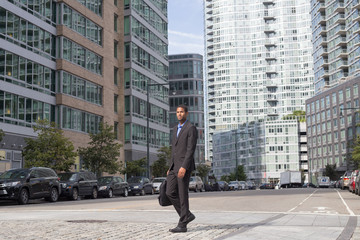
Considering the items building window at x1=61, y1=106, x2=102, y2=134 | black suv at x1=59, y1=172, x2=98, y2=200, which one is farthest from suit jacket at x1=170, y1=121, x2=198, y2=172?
building window at x1=61, y1=106, x2=102, y2=134

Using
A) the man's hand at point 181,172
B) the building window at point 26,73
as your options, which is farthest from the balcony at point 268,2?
the man's hand at point 181,172

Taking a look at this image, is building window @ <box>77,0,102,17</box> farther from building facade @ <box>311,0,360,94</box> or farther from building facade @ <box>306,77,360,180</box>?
building facade @ <box>311,0,360,94</box>

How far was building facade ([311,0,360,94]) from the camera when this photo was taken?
102 m

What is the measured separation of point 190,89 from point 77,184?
72.1m

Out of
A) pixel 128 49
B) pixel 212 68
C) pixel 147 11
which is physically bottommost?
pixel 128 49

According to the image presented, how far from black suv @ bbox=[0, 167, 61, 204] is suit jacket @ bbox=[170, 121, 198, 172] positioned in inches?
638

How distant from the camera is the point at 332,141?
112 meters

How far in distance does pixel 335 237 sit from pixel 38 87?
33310 millimetres

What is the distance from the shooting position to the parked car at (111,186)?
33.6 m

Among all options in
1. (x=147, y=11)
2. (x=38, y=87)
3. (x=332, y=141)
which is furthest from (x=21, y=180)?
(x=332, y=141)

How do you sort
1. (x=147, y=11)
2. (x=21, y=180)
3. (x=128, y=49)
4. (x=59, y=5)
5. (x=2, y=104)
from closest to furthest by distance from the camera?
(x=21, y=180) → (x=2, y=104) → (x=59, y=5) → (x=128, y=49) → (x=147, y=11)

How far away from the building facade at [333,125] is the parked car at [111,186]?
6679 cm

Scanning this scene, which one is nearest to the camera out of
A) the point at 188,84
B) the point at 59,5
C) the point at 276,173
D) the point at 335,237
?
the point at 335,237

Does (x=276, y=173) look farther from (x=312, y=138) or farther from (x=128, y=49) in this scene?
(x=128, y=49)
